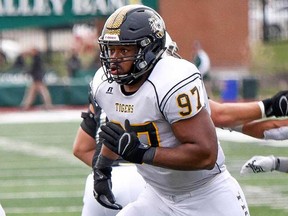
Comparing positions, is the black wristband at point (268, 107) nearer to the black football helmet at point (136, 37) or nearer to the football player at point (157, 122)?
the football player at point (157, 122)

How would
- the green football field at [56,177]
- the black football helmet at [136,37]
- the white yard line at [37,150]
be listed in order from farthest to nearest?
1. the white yard line at [37,150]
2. the green football field at [56,177]
3. the black football helmet at [136,37]

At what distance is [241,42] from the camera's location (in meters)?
25.3

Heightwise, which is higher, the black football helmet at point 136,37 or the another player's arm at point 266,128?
the black football helmet at point 136,37

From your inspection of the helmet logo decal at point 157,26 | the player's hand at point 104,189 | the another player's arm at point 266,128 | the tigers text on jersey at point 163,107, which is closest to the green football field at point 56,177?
the another player's arm at point 266,128

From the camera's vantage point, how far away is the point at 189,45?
2506 centimetres

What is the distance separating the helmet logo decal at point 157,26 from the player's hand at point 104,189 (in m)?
0.74

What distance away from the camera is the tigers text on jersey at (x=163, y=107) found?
436 centimetres

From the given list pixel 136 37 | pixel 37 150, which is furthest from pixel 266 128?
pixel 37 150

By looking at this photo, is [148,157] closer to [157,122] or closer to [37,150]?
[157,122]

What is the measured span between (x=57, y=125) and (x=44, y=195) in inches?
302

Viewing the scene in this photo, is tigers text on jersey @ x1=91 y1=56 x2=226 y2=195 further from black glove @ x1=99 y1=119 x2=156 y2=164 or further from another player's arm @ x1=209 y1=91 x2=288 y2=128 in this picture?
another player's arm @ x1=209 y1=91 x2=288 y2=128

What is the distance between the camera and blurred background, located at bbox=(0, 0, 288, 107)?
21.1 meters

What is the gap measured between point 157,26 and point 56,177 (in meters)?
6.00

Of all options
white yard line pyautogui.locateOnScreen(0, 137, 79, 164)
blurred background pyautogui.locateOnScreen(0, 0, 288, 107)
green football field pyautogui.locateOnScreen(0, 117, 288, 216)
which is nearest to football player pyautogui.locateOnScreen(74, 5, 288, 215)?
green football field pyautogui.locateOnScreen(0, 117, 288, 216)
